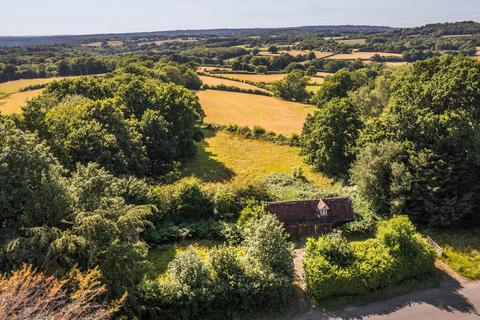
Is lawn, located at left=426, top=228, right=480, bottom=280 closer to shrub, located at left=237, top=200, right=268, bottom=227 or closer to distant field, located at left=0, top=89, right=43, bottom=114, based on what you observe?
shrub, located at left=237, top=200, right=268, bottom=227

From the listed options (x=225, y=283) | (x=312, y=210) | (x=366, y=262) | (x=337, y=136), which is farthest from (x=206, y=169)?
(x=366, y=262)

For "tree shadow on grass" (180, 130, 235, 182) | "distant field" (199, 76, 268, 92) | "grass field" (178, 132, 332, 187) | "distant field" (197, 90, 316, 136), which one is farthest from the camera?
"distant field" (199, 76, 268, 92)

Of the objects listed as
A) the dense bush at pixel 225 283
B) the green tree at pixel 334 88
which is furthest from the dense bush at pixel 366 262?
the green tree at pixel 334 88

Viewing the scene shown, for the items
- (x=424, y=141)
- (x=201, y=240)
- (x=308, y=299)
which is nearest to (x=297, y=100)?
(x=424, y=141)

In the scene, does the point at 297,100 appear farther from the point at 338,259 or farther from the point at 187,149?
the point at 338,259

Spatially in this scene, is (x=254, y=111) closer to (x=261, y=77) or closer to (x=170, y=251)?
(x=261, y=77)

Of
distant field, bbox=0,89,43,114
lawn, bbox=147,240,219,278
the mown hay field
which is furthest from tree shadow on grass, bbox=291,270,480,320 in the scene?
the mown hay field
